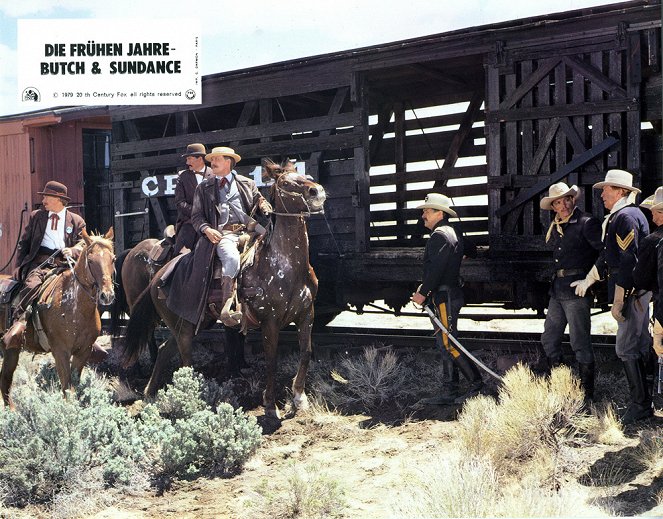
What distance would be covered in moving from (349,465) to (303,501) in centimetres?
118

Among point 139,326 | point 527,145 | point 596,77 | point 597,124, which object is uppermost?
point 596,77

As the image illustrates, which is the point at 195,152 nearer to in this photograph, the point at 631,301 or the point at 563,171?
the point at 563,171

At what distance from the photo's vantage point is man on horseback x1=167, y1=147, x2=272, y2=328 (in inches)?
316

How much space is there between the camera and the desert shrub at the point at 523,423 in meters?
5.89

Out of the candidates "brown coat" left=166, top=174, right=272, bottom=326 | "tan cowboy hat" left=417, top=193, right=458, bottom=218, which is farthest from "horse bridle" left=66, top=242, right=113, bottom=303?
"tan cowboy hat" left=417, top=193, right=458, bottom=218

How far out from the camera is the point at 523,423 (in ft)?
19.9

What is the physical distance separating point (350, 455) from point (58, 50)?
5302mm

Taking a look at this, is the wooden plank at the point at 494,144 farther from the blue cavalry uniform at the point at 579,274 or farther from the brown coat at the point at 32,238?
the brown coat at the point at 32,238

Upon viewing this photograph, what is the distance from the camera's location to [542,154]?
8.56 m

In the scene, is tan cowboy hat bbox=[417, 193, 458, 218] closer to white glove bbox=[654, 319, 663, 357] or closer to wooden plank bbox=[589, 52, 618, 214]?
wooden plank bbox=[589, 52, 618, 214]

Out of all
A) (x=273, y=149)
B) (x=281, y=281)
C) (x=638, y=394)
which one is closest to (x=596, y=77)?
(x=638, y=394)

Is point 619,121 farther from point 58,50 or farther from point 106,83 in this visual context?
point 58,50

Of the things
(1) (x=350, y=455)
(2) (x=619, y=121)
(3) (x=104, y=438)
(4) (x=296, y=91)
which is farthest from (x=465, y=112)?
(3) (x=104, y=438)

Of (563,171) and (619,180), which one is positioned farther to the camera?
(563,171)
